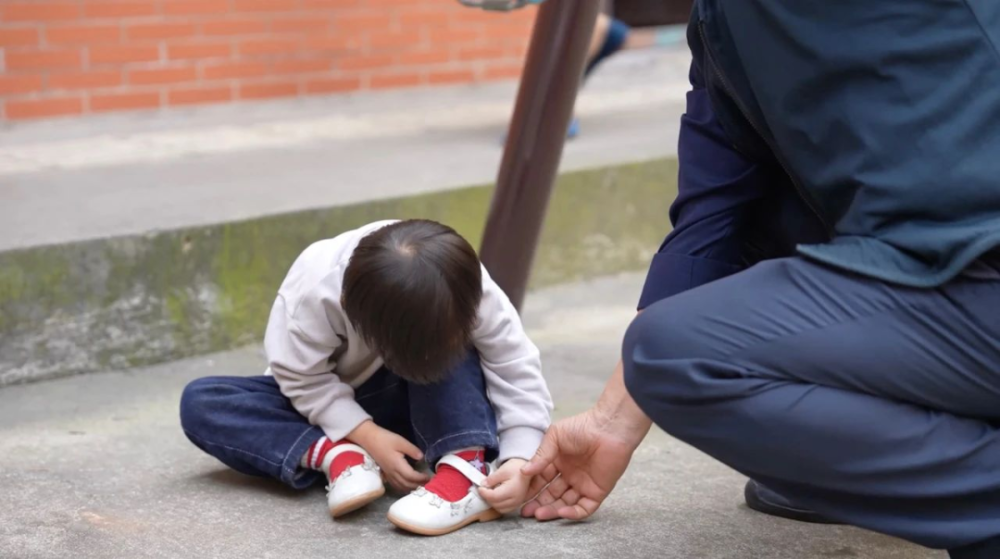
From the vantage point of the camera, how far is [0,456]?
2.45 metres

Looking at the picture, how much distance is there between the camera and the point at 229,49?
4.50m

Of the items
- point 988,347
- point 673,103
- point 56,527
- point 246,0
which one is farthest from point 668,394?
point 673,103

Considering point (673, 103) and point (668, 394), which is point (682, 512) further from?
point (673, 103)

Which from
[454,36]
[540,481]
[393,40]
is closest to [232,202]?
[540,481]

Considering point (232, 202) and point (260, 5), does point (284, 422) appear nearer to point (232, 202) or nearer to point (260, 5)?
point (232, 202)

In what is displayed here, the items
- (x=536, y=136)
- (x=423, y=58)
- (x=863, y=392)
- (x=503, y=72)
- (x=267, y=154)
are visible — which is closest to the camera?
(x=863, y=392)

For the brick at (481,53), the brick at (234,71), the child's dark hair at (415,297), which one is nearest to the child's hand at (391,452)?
the child's dark hair at (415,297)

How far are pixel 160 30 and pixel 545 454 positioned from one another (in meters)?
2.72

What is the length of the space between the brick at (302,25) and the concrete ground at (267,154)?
0.25 meters

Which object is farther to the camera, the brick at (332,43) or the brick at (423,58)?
the brick at (423,58)

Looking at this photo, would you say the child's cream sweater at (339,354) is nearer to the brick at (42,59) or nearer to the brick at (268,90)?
the brick at (42,59)

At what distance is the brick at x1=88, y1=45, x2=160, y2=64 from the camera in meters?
4.20

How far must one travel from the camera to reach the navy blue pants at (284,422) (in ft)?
7.34

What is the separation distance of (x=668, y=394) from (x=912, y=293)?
1.08 ft
